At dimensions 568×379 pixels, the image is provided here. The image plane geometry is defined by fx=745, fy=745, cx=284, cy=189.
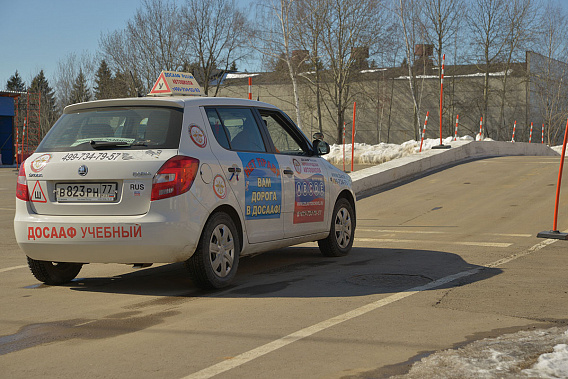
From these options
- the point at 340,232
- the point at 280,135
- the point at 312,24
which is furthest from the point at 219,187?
the point at 312,24

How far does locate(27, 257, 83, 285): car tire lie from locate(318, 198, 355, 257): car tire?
2.99 metres

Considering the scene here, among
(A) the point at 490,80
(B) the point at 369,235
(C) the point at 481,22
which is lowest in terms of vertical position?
(B) the point at 369,235

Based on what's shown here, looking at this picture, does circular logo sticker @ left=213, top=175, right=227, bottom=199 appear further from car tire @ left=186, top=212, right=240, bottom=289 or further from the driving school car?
car tire @ left=186, top=212, right=240, bottom=289

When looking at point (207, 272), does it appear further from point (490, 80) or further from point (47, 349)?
point (490, 80)

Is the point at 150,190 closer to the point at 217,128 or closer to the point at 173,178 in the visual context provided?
the point at 173,178

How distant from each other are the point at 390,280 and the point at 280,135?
2090 millimetres

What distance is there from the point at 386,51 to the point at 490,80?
10.2 m

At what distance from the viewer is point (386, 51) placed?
165ft

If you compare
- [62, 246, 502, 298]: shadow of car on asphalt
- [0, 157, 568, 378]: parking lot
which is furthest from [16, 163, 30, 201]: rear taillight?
[62, 246, 502, 298]: shadow of car on asphalt

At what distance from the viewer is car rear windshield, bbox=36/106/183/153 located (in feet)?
21.5

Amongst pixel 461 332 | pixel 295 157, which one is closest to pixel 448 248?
pixel 295 157

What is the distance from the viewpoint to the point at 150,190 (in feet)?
20.6

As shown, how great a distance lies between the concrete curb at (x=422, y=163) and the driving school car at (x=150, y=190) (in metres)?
9.36

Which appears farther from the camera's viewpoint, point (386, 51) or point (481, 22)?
point (481, 22)
